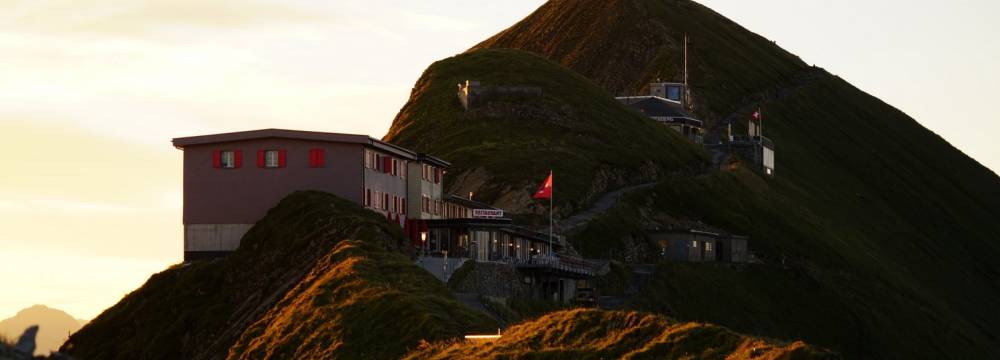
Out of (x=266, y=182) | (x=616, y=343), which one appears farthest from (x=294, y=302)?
(x=616, y=343)

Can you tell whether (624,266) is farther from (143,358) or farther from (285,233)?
(143,358)

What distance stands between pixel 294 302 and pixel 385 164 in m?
35.3

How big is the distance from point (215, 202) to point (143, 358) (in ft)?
78.2

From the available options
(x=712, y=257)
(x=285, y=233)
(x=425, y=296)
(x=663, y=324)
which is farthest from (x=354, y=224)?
(x=712, y=257)

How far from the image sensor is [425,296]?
93.4m

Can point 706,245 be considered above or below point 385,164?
below

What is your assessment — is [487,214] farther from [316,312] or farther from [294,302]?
[316,312]

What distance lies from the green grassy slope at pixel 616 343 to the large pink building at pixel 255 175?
166 feet

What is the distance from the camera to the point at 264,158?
13262 cm

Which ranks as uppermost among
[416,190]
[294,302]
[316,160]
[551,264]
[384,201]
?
[316,160]

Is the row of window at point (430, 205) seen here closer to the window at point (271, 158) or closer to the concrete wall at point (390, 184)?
the concrete wall at point (390, 184)

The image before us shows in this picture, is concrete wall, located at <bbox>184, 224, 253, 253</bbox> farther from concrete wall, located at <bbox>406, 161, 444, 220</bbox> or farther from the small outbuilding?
the small outbuilding

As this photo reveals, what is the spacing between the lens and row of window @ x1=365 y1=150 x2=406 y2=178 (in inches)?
5236

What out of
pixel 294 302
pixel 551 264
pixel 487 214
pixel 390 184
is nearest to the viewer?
pixel 294 302
